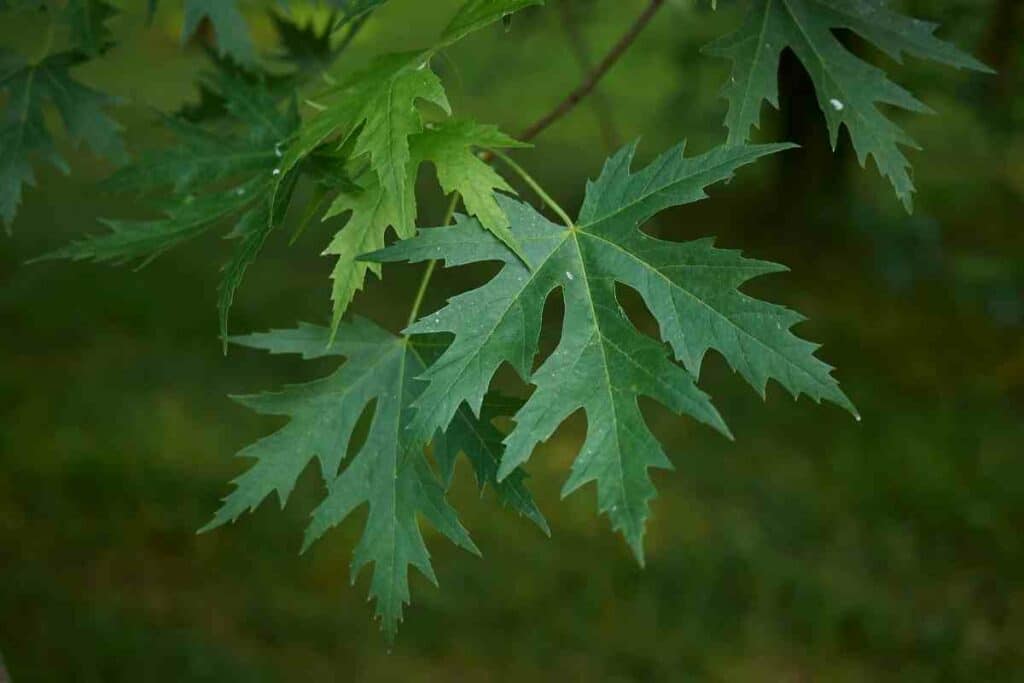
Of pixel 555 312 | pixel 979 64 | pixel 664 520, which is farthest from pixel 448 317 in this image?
pixel 555 312

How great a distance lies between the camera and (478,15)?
→ 3.67ft

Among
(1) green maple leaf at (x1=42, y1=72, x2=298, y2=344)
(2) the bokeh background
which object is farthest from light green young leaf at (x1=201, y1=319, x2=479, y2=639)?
(2) the bokeh background

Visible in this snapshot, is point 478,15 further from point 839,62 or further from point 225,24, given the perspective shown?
point 225,24

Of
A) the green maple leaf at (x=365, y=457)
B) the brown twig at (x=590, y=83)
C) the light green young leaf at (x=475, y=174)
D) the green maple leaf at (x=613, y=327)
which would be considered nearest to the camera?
the green maple leaf at (x=613, y=327)

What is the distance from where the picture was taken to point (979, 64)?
1.28 metres

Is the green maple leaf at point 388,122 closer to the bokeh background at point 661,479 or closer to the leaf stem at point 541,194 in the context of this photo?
the leaf stem at point 541,194

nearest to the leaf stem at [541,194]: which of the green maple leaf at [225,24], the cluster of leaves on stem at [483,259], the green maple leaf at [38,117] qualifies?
the cluster of leaves on stem at [483,259]

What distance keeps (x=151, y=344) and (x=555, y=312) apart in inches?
60.0

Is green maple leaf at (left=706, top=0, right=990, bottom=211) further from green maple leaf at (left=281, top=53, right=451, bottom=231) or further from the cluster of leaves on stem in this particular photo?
green maple leaf at (left=281, top=53, right=451, bottom=231)

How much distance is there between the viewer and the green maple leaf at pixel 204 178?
1313mm

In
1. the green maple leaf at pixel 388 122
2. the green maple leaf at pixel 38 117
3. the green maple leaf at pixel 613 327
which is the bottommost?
the green maple leaf at pixel 38 117

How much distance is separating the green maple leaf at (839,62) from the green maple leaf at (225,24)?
72 centimetres

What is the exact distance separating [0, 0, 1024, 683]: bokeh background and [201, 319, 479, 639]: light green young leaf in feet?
2.44

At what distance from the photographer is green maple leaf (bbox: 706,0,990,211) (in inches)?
50.8
